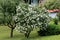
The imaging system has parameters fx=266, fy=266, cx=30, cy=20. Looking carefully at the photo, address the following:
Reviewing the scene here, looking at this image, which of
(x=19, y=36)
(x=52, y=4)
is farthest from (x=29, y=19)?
(x=52, y=4)

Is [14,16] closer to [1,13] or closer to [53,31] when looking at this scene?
[1,13]

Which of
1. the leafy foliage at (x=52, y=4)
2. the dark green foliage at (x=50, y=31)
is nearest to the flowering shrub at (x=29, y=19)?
the dark green foliage at (x=50, y=31)

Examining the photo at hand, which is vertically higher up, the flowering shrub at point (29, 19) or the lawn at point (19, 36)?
the flowering shrub at point (29, 19)

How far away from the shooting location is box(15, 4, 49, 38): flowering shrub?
22.9 metres

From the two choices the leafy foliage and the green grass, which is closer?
the green grass

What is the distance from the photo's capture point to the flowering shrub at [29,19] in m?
22.9

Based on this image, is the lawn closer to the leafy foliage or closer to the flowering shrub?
the flowering shrub

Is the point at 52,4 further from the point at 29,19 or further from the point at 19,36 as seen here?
the point at 29,19

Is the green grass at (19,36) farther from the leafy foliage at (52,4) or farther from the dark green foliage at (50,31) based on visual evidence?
the leafy foliage at (52,4)

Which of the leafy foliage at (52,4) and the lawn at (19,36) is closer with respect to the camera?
the lawn at (19,36)

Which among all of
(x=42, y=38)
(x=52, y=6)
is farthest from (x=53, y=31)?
(x=52, y=6)

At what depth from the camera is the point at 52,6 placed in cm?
3055

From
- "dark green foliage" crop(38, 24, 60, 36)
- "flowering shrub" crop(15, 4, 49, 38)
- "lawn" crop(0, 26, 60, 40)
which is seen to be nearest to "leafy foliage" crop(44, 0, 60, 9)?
"lawn" crop(0, 26, 60, 40)

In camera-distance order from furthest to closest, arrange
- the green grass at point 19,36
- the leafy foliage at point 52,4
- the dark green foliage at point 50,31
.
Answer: the leafy foliage at point 52,4 → the dark green foliage at point 50,31 → the green grass at point 19,36
